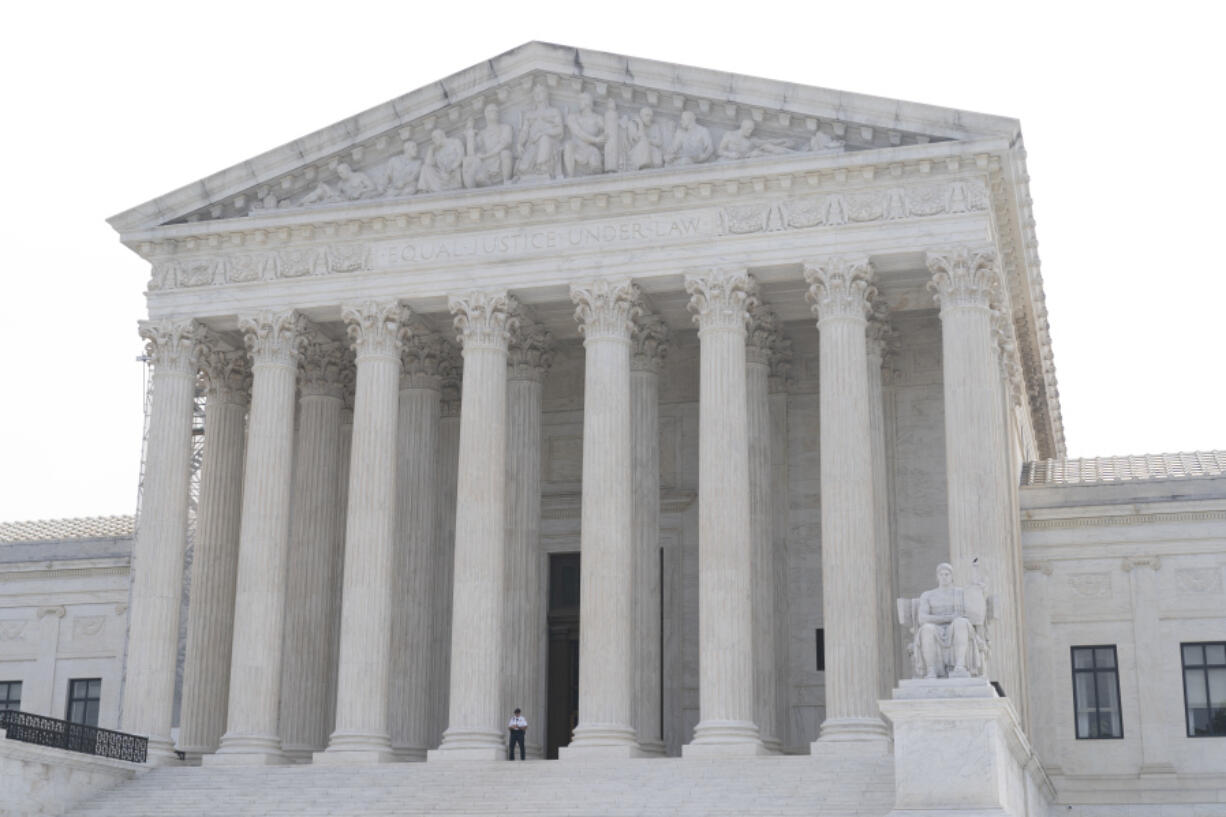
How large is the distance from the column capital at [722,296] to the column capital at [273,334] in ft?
34.5

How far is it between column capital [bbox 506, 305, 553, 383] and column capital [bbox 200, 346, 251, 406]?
7557 millimetres

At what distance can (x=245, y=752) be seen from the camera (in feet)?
126

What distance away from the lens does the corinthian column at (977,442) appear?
3497 centimetres

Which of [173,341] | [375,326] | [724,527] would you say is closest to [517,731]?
[724,527]

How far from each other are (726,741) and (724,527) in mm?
4822

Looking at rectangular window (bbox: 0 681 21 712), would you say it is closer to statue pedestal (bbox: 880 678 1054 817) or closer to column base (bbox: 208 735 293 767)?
column base (bbox: 208 735 293 767)

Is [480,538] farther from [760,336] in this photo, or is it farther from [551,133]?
[551,133]

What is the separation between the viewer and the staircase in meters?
31.2

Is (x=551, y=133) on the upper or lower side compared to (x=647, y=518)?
upper

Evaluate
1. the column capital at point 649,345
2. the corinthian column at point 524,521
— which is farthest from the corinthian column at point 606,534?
the corinthian column at point 524,521

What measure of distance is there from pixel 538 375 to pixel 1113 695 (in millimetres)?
17287

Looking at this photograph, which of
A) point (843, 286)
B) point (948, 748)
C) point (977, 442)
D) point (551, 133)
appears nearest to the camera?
point (948, 748)

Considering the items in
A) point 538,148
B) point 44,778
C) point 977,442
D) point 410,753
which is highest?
point 538,148

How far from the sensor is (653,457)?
1633 inches
